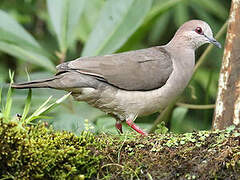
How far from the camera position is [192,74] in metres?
5.05

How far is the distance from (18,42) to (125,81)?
145 centimetres

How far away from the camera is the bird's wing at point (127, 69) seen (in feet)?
14.6

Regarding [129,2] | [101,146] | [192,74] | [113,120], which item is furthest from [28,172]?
[129,2]

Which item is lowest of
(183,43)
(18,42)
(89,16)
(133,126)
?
(133,126)

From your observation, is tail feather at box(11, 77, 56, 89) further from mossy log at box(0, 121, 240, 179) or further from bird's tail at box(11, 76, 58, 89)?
mossy log at box(0, 121, 240, 179)

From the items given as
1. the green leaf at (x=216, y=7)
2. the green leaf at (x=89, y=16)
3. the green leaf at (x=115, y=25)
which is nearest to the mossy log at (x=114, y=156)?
the green leaf at (x=115, y=25)

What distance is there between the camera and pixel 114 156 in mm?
3102

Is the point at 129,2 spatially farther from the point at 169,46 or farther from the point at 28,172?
the point at 28,172

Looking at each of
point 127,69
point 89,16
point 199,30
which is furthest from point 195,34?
point 89,16

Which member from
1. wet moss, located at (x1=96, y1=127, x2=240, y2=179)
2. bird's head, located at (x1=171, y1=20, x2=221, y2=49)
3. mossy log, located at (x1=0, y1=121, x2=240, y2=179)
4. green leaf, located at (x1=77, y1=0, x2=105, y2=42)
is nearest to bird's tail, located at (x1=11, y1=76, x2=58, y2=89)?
mossy log, located at (x1=0, y1=121, x2=240, y2=179)

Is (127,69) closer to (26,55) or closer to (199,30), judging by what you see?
(199,30)

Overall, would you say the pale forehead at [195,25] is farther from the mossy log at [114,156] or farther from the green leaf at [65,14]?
the mossy log at [114,156]

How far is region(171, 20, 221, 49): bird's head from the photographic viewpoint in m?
5.13

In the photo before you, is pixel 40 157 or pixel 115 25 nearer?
pixel 40 157
